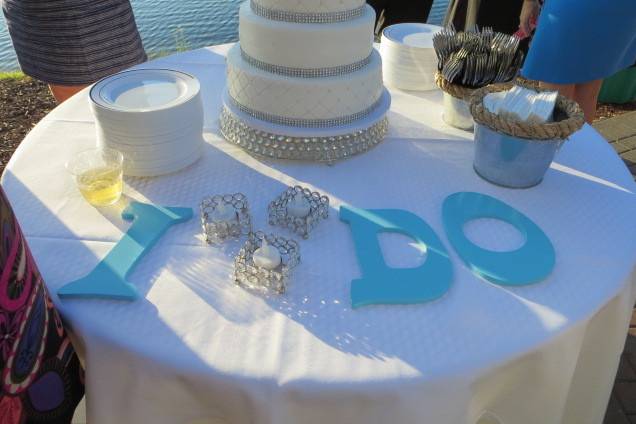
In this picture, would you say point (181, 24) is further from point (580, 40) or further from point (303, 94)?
point (303, 94)

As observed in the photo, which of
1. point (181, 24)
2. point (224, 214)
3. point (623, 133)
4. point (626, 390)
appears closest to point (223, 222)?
point (224, 214)

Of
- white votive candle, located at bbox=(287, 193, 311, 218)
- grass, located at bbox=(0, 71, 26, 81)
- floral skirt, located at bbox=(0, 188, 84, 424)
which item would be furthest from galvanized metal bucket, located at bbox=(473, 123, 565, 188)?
grass, located at bbox=(0, 71, 26, 81)

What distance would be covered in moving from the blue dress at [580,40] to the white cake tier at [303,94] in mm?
739

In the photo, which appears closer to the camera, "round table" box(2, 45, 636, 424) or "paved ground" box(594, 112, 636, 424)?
"round table" box(2, 45, 636, 424)

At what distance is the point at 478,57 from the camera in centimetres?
115

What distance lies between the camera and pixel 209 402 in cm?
73

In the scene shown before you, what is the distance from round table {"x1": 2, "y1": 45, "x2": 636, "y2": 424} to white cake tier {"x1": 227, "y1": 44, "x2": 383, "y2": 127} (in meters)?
0.11

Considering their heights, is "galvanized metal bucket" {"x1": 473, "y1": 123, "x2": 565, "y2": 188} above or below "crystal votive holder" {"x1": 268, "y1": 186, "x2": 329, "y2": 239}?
above

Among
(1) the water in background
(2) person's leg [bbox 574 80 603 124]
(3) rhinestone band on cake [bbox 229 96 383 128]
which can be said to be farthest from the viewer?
(1) the water in background

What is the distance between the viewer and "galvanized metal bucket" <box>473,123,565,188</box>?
102cm

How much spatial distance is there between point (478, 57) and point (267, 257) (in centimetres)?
67

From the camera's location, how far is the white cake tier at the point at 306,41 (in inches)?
40.6

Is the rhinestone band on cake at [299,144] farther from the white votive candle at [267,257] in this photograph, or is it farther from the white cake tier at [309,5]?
the white votive candle at [267,257]

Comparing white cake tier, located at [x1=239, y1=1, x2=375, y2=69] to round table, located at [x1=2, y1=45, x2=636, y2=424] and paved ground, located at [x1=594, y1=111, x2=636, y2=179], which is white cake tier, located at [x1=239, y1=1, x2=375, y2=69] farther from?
paved ground, located at [x1=594, y1=111, x2=636, y2=179]
